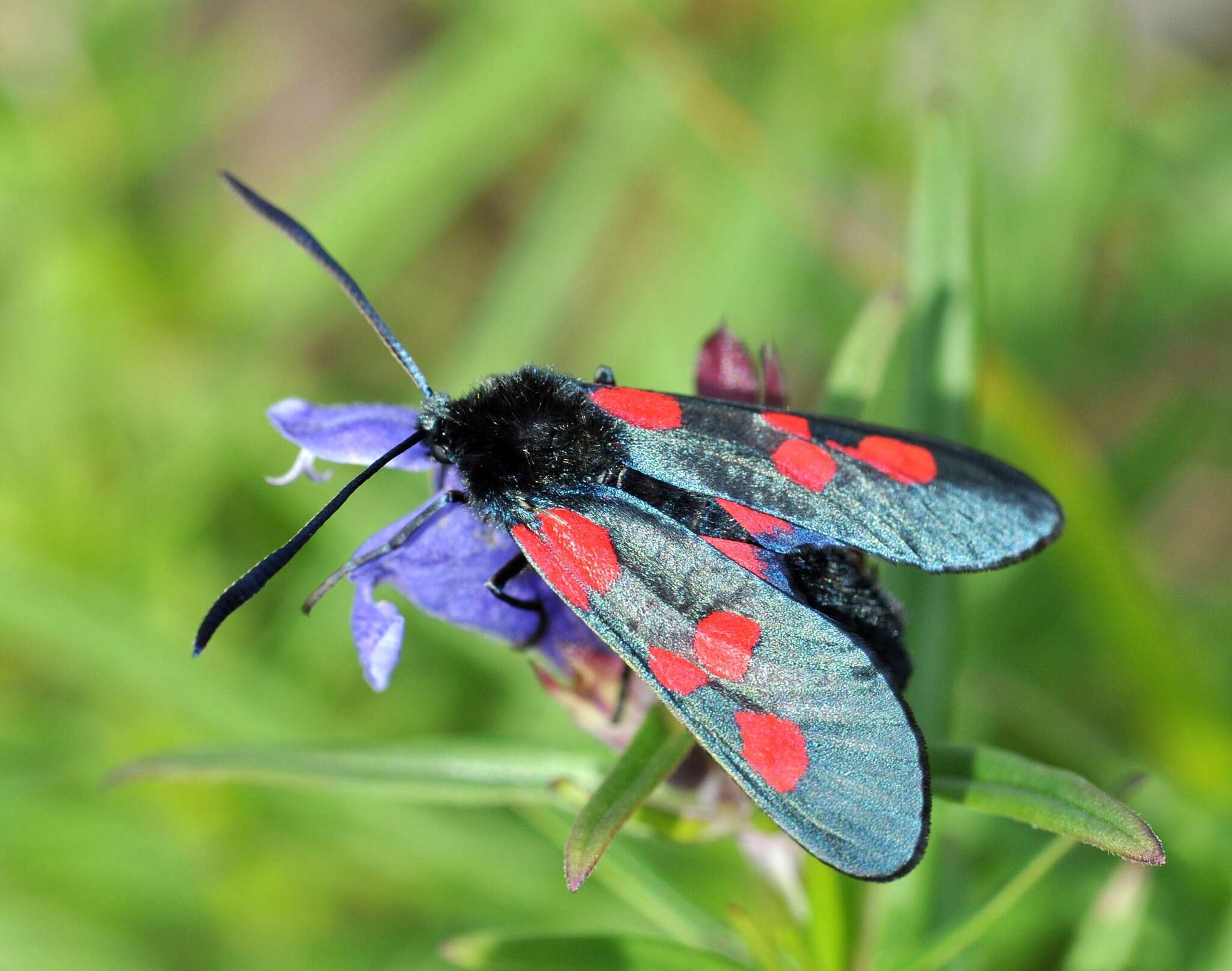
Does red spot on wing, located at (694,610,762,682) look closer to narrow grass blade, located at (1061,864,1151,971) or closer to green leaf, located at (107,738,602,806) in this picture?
green leaf, located at (107,738,602,806)

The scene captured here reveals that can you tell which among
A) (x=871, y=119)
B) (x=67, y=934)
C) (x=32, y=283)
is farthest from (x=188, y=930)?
(x=871, y=119)

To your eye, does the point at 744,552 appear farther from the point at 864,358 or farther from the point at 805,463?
the point at 864,358

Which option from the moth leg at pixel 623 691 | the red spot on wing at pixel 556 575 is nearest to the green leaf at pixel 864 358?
the moth leg at pixel 623 691

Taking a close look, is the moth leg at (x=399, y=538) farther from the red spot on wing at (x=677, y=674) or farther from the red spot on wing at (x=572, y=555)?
the red spot on wing at (x=677, y=674)

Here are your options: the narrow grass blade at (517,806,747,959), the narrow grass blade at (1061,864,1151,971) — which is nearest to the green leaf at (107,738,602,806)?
the narrow grass blade at (517,806,747,959)

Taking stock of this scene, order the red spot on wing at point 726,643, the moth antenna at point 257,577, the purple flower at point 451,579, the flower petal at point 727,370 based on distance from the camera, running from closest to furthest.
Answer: the moth antenna at point 257,577, the red spot on wing at point 726,643, the purple flower at point 451,579, the flower petal at point 727,370

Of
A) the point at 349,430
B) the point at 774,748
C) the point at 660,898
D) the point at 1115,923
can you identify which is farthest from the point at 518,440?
the point at 1115,923
